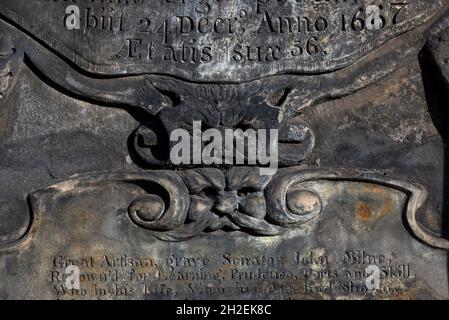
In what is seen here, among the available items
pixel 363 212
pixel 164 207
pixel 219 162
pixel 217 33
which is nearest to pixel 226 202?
pixel 219 162

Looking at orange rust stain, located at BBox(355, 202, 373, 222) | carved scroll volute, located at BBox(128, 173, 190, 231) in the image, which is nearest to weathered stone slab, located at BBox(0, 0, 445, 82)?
carved scroll volute, located at BBox(128, 173, 190, 231)

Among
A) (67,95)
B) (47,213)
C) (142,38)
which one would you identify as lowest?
(47,213)

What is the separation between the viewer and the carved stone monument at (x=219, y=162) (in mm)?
5258

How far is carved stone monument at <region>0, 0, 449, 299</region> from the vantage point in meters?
5.26

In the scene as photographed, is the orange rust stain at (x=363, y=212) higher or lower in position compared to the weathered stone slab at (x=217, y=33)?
lower

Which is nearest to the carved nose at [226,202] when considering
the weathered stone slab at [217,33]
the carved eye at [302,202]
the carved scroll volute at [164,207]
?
the carved scroll volute at [164,207]

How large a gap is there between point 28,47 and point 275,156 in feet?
5.69

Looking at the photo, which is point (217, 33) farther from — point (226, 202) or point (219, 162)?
point (226, 202)

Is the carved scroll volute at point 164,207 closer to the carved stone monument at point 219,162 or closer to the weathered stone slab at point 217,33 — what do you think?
the carved stone monument at point 219,162

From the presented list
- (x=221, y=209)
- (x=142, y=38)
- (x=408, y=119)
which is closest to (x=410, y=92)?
(x=408, y=119)

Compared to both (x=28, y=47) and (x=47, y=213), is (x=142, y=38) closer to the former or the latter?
(x=28, y=47)

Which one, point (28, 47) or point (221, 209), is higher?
point (28, 47)

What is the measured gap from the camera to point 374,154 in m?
5.38

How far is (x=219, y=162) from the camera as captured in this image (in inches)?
205
